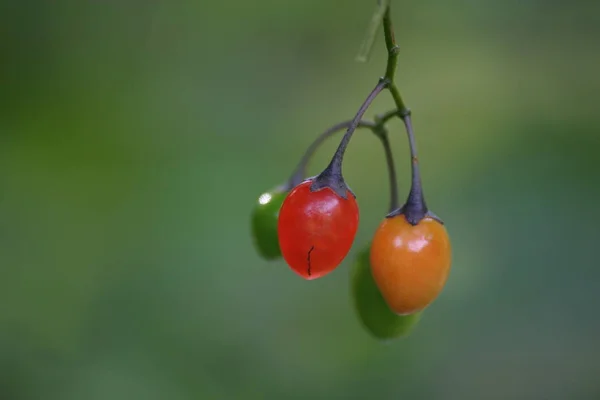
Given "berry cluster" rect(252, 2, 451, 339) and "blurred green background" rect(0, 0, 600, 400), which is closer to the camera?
"berry cluster" rect(252, 2, 451, 339)

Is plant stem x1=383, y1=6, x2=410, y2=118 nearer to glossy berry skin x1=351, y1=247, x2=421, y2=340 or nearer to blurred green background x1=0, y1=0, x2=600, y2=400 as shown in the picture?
glossy berry skin x1=351, y1=247, x2=421, y2=340

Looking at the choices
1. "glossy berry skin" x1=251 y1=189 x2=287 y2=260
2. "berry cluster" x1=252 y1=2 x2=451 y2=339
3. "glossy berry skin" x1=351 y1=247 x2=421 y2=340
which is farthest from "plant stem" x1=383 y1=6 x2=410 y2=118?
"glossy berry skin" x1=251 y1=189 x2=287 y2=260

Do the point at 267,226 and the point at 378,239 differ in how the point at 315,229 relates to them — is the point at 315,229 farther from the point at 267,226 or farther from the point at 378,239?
the point at 267,226

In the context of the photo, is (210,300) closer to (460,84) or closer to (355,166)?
(355,166)

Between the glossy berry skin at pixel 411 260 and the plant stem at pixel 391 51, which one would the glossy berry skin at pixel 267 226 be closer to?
the glossy berry skin at pixel 411 260

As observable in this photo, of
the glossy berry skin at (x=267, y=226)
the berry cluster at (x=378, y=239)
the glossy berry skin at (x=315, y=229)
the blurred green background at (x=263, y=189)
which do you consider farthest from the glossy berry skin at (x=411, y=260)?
the blurred green background at (x=263, y=189)

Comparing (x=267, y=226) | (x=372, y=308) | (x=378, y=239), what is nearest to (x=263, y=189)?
(x=267, y=226)
